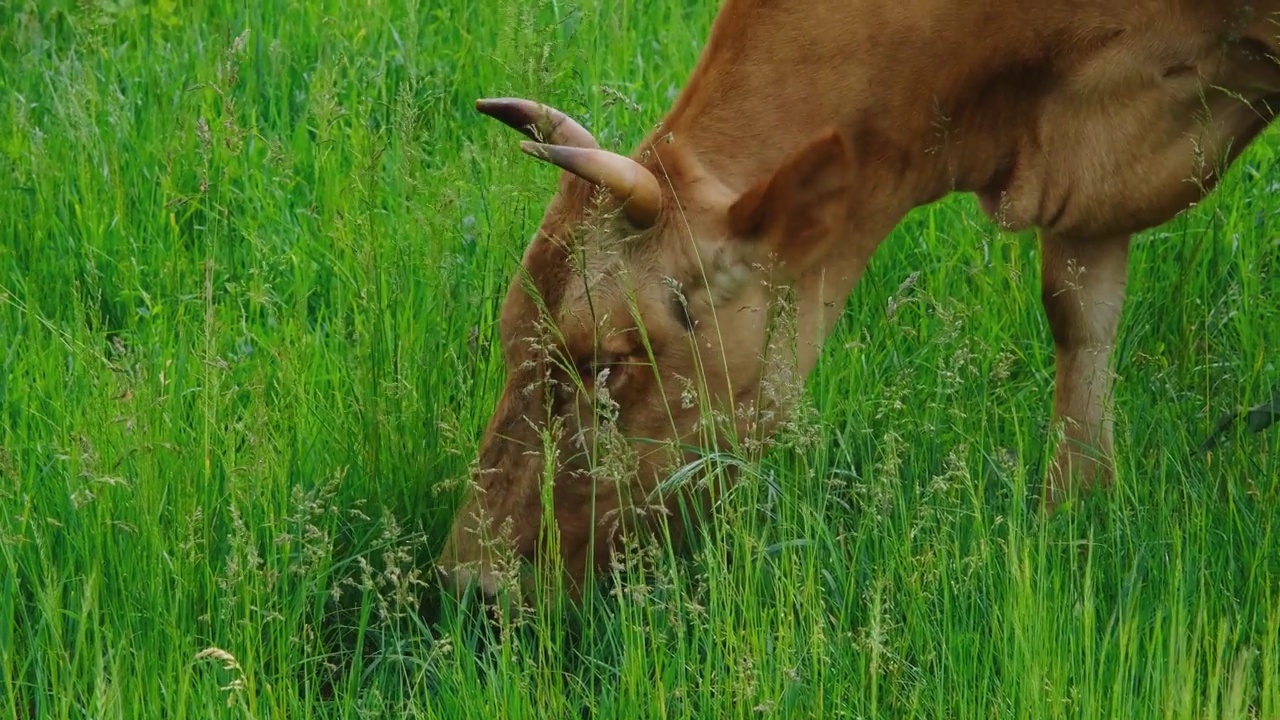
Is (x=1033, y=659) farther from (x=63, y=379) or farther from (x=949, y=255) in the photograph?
(x=63, y=379)

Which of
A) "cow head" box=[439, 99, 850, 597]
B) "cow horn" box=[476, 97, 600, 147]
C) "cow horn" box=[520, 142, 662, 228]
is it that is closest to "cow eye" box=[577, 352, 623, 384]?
"cow head" box=[439, 99, 850, 597]

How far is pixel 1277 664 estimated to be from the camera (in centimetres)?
305

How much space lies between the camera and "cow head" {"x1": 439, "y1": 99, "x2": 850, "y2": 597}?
3.48 metres

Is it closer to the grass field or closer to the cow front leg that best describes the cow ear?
the grass field

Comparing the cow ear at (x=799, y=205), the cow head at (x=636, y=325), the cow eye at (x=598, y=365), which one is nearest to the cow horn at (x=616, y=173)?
the cow head at (x=636, y=325)

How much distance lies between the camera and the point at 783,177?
3486mm

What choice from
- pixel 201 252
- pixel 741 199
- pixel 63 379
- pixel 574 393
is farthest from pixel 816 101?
pixel 201 252

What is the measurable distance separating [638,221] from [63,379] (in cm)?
166

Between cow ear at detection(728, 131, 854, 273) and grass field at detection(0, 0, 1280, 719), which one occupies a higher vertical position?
cow ear at detection(728, 131, 854, 273)

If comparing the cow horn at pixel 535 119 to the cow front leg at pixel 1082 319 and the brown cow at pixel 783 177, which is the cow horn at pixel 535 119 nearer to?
the brown cow at pixel 783 177

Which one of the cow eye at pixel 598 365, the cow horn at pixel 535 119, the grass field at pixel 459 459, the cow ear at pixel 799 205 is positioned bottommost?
the grass field at pixel 459 459

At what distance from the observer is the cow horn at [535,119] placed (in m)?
3.37

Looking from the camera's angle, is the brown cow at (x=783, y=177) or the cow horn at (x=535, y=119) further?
the brown cow at (x=783, y=177)

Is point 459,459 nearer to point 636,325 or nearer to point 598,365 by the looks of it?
point 598,365
